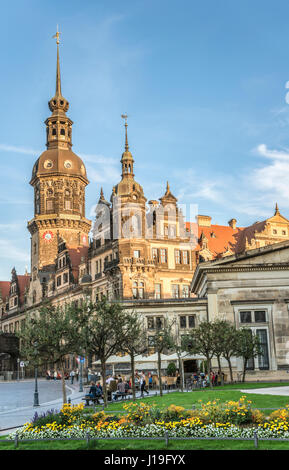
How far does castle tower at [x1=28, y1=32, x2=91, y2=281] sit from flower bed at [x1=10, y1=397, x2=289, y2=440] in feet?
283

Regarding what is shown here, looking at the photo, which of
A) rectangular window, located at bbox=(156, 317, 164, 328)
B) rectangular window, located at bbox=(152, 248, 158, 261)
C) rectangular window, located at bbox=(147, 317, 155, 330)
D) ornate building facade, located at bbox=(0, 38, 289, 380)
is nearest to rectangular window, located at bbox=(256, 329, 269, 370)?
ornate building facade, located at bbox=(0, 38, 289, 380)

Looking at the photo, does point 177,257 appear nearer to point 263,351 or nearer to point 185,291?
point 185,291

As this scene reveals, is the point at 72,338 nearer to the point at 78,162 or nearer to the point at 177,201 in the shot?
the point at 177,201

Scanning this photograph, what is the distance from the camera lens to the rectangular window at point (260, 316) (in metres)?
45.8

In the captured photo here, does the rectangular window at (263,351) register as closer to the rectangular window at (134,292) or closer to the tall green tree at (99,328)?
the tall green tree at (99,328)

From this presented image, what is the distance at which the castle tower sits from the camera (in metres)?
110

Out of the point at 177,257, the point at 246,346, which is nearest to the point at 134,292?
the point at 177,257

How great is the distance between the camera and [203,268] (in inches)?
1831

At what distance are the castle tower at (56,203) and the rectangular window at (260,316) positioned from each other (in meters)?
62.6

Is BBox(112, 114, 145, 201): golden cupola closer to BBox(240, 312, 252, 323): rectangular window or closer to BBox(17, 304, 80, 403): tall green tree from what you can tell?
BBox(240, 312, 252, 323): rectangular window

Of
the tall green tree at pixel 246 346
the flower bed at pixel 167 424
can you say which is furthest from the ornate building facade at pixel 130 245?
the flower bed at pixel 167 424

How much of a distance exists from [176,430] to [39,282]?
309 feet

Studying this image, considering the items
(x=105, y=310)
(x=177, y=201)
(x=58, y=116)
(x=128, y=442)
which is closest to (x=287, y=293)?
(x=105, y=310)

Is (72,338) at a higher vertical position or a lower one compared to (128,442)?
higher
